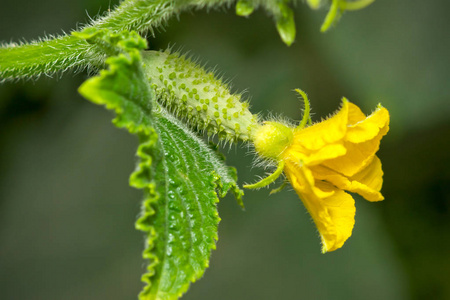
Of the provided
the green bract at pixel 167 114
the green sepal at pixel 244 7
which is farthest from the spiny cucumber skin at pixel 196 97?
the green sepal at pixel 244 7

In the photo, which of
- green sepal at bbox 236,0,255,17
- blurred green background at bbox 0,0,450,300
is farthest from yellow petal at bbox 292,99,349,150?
blurred green background at bbox 0,0,450,300

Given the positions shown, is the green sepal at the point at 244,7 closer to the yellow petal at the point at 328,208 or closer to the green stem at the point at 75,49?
the green stem at the point at 75,49

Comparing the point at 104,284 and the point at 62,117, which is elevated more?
the point at 62,117

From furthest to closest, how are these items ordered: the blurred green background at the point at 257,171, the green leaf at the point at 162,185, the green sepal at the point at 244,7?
the blurred green background at the point at 257,171 < the green sepal at the point at 244,7 < the green leaf at the point at 162,185

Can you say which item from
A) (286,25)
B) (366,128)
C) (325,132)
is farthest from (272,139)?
(286,25)

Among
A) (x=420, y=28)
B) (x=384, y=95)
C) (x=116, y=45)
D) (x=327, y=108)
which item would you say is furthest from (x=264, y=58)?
(x=116, y=45)

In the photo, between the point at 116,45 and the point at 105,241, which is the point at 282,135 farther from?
the point at 105,241
